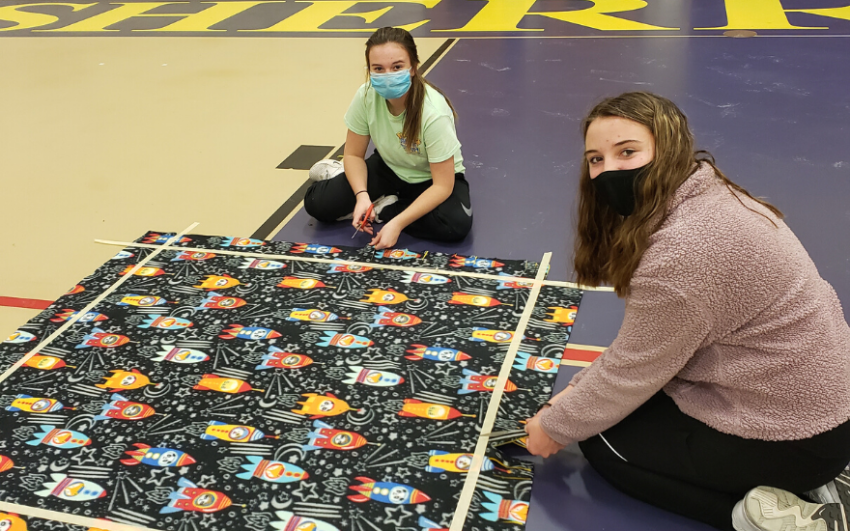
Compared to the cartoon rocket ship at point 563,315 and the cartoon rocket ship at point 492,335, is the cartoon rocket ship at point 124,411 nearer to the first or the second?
the cartoon rocket ship at point 492,335

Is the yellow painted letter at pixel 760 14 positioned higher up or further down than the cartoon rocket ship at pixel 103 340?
higher up

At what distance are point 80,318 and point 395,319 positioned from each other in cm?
96

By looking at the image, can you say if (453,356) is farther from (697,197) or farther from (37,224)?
(37,224)

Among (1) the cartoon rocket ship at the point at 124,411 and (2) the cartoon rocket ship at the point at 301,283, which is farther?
(2) the cartoon rocket ship at the point at 301,283

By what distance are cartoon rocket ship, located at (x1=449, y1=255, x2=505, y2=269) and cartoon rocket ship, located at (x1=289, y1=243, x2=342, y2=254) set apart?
1.34 feet

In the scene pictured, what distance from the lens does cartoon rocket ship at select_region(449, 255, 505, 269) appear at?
7.89ft

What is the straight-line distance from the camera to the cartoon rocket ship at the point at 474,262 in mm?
2404

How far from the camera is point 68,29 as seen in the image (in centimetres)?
613

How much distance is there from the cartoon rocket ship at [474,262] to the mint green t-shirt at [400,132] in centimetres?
34

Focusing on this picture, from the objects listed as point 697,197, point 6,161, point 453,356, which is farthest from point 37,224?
point 697,197

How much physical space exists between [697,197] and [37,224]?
8.47ft

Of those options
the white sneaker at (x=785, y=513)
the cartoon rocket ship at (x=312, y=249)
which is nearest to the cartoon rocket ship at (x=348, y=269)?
the cartoon rocket ship at (x=312, y=249)

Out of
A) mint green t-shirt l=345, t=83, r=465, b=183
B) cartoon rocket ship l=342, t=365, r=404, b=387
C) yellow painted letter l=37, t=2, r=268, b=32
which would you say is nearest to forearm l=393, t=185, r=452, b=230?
mint green t-shirt l=345, t=83, r=465, b=183

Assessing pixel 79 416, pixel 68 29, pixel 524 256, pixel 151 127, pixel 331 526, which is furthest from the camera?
pixel 68 29
